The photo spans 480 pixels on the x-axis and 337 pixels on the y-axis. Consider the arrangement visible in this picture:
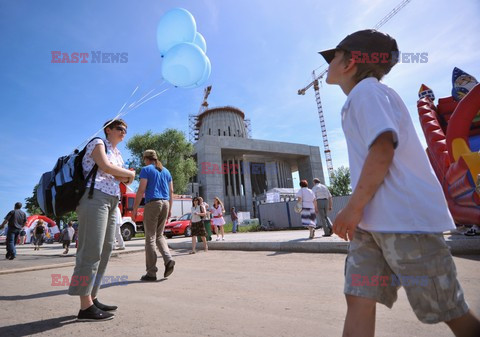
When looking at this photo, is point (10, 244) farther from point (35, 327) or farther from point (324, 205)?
point (324, 205)

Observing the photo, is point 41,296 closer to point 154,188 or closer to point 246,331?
point 154,188

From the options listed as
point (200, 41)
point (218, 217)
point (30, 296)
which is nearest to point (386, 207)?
point (30, 296)

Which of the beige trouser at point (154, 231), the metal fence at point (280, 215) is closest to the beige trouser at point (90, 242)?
the beige trouser at point (154, 231)

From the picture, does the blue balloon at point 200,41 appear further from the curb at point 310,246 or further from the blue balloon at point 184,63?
the curb at point 310,246

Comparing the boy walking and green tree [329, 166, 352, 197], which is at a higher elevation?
green tree [329, 166, 352, 197]

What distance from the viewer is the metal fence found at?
16547 mm

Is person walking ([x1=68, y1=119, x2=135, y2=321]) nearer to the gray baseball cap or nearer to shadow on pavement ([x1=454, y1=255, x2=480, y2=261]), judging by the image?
the gray baseball cap

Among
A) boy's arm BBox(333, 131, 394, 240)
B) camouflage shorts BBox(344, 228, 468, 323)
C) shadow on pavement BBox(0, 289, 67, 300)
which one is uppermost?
boy's arm BBox(333, 131, 394, 240)

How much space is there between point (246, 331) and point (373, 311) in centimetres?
103

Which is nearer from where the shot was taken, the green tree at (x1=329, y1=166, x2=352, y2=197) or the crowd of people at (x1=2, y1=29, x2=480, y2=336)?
the crowd of people at (x1=2, y1=29, x2=480, y2=336)

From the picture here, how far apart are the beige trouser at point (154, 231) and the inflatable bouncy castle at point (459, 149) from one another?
16.5 ft

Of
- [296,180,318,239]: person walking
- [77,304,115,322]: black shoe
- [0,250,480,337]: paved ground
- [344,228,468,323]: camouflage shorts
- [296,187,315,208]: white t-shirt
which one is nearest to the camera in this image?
[344,228,468,323]: camouflage shorts

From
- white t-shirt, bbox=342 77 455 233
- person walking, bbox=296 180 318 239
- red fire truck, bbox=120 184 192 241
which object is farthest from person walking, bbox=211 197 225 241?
white t-shirt, bbox=342 77 455 233

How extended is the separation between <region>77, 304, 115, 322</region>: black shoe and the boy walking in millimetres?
1996
